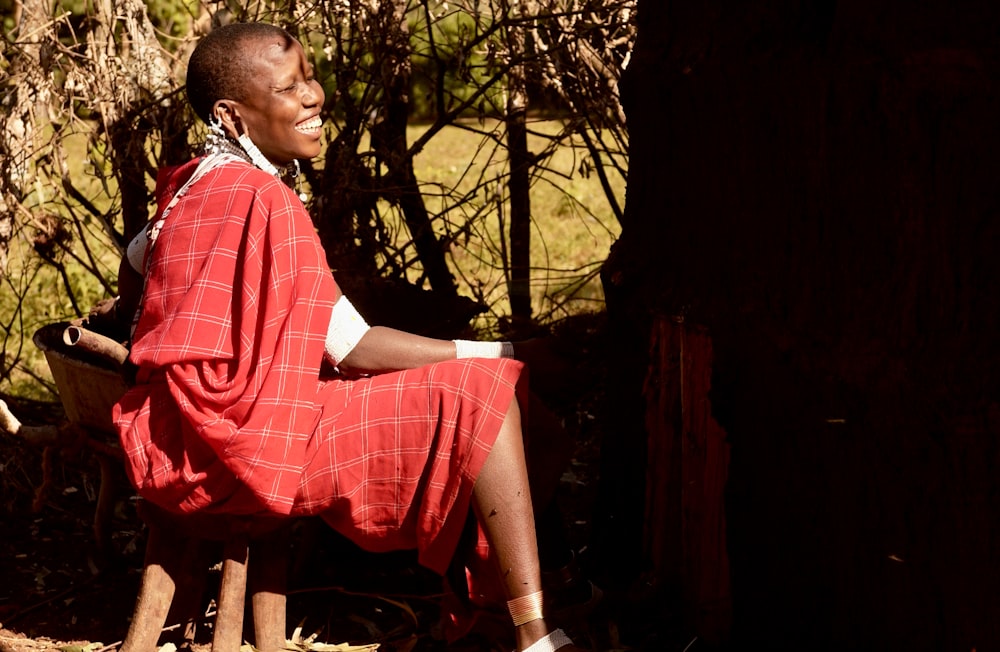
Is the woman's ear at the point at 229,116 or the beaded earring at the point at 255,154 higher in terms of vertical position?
the woman's ear at the point at 229,116

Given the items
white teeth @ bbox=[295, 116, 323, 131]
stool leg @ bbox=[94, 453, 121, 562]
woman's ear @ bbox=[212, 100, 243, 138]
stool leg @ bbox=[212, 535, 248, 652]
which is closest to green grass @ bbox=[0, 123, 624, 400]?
stool leg @ bbox=[94, 453, 121, 562]

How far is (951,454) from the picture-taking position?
2.25m

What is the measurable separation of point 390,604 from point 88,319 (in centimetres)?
118

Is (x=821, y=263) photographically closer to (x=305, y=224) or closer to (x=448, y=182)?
(x=305, y=224)

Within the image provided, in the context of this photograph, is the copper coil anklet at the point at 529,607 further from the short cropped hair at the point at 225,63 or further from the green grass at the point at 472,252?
the green grass at the point at 472,252

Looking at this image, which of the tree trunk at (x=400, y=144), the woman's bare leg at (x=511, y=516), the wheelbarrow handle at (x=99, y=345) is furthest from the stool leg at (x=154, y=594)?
the tree trunk at (x=400, y=144)

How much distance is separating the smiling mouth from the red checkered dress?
188 mm

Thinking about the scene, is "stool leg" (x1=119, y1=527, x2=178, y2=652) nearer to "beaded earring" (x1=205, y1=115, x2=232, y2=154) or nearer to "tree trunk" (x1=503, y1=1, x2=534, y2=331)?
"beaded earring" (x1=205, y1=115, x2=232, y2=154)

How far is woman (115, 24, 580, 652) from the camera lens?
8.38 feet

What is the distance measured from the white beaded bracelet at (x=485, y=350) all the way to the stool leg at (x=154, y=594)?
0.86m

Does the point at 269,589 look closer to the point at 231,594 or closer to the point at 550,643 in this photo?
the point at 231,594

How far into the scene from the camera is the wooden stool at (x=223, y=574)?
279cm

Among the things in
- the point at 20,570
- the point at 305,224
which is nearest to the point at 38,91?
the point at 20,570

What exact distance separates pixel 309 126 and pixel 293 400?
2.27ft
